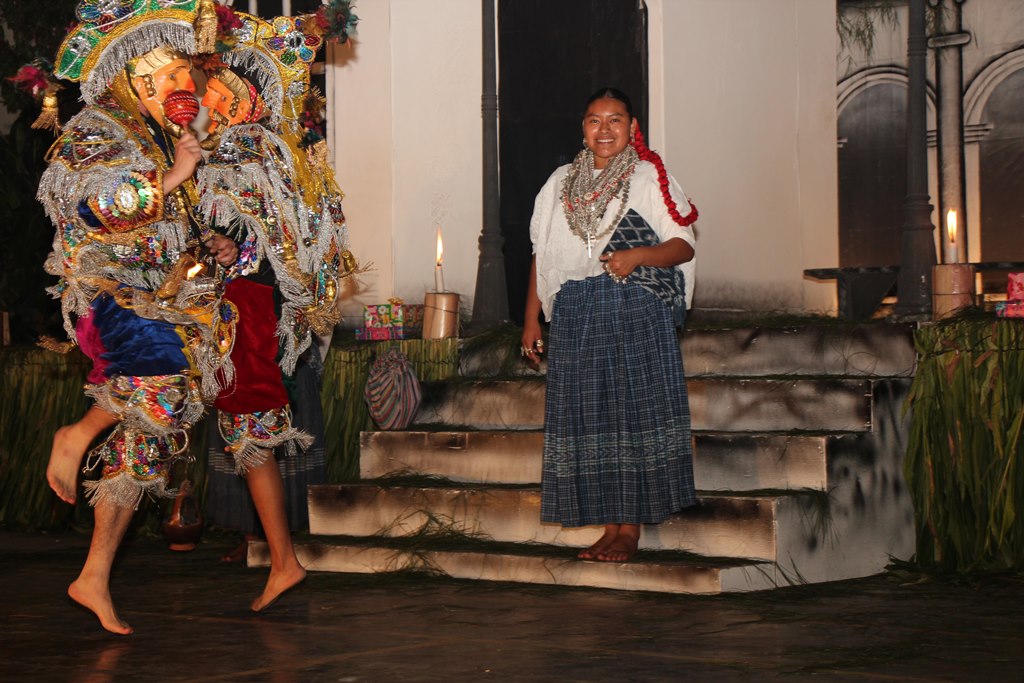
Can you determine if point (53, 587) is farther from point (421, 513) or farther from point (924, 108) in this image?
point (924, 108)

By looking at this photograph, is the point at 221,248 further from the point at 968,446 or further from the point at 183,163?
the point at 968,446

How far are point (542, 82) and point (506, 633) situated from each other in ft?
15.2

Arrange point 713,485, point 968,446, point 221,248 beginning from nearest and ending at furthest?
point 221,248, point 968,446, point 713,485

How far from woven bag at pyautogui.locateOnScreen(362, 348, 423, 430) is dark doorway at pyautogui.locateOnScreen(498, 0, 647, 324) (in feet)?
5.81

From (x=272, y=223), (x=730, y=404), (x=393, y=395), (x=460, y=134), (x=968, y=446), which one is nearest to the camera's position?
(x=272, y=223)

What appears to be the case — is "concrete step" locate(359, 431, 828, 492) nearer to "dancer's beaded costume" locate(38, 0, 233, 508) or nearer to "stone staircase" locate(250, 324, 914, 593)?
"stone staircase" locate(250, 324, 914, 593)

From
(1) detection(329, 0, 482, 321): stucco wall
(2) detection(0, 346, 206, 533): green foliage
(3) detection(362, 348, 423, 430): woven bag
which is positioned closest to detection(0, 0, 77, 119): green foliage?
(2) detection(0, 346, 206, 533): green foliage

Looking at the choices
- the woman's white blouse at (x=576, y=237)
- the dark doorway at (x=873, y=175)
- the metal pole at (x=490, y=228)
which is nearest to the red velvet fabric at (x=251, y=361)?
the woman's white blouse at (x=576, y=237)

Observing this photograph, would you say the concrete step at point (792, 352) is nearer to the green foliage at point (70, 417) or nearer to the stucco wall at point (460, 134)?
the green foliage at point (70, 417)

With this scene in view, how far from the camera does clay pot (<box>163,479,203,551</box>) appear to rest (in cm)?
720

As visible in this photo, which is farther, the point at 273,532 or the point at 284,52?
the point at 284,52

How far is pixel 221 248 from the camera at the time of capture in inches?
201

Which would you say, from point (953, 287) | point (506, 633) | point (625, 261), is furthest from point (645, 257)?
point (953, 287)

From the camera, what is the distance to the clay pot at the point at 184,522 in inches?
283
